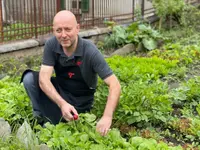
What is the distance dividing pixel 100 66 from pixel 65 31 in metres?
0.50

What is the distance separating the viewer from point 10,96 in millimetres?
4758

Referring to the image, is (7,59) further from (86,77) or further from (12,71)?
(86,77)

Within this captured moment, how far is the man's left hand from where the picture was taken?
3424 mm

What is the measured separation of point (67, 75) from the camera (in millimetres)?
4109

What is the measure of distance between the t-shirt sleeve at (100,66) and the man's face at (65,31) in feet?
0.99

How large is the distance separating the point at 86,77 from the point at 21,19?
4.88 meters

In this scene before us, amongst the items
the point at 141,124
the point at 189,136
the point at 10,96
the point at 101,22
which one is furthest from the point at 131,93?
the point at 101,22

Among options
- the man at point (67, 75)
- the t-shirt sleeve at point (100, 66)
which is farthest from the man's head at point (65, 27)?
the t-shirt sleeve at point (100, 66)

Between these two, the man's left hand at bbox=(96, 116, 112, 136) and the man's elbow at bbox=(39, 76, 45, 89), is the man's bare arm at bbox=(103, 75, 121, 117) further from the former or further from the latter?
the man's elbow at bbox=(39, 76, 45, 89)

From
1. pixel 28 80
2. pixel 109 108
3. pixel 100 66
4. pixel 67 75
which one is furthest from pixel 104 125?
pixel 28 80

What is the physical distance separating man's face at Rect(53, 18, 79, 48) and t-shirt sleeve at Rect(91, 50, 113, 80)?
0.30m

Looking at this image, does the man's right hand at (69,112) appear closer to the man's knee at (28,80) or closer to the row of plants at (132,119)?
the row of plants at (132,119)

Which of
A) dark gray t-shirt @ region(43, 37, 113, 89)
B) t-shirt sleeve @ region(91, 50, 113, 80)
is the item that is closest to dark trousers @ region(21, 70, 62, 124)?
dark gray t-shirt @ region(43, 37, 113, 89)

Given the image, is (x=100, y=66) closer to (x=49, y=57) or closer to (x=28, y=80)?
Result: (x=49, y=57)
